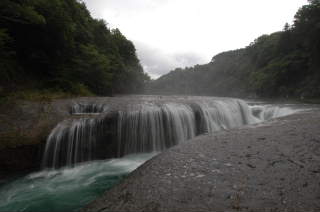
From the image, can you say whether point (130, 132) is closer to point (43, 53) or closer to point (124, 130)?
point (124, 130)

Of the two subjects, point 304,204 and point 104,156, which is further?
point 104,156

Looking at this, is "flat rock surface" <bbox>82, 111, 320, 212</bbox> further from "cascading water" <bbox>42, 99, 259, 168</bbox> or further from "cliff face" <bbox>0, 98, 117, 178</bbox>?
"cliff face" <bbox>0, 98, 117, 178</bbox>

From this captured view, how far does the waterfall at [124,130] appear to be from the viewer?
6691 millimetres

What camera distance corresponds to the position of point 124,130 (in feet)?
25.2

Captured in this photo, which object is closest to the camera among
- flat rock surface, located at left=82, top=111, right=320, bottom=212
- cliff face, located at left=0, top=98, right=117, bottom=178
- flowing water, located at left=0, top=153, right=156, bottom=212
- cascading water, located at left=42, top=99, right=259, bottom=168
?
flat rock surface, located at left=82, top=111, right=320, bottom=212

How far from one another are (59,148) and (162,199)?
18.8 feet

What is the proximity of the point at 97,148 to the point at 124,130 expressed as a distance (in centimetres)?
140

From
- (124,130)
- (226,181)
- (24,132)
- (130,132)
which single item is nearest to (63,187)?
(24,132)

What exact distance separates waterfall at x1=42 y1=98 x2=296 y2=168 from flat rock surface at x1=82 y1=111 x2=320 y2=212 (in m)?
3.63

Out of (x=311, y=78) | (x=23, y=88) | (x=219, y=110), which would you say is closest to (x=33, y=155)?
(x=23, y=88)

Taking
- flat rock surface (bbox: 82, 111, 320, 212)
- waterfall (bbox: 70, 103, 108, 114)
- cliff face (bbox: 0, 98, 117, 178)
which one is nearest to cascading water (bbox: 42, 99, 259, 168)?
cliff face (bbox: 0, 98, 117, 178)

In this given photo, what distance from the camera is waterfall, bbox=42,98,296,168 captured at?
6691mm

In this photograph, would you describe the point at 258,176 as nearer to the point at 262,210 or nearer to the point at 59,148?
the point at 262,210

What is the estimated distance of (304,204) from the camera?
2270mm
